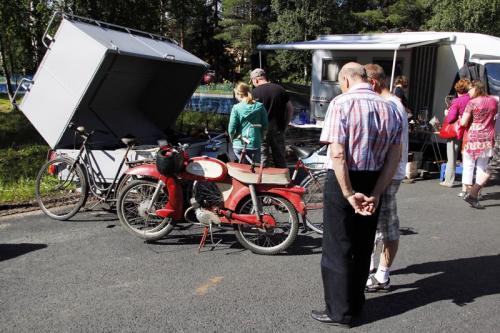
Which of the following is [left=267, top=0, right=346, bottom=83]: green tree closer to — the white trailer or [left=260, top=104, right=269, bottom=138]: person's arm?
the white trailer

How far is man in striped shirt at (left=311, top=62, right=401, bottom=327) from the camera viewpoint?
3.15 meters

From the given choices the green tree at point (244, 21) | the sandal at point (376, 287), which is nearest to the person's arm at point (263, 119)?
the sandal at point (376, 287)

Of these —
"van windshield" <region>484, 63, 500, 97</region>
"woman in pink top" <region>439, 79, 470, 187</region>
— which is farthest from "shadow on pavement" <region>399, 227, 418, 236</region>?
"van windshield" <region>484, 63, 500, 97</region>

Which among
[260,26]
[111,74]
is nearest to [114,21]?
[111,74]

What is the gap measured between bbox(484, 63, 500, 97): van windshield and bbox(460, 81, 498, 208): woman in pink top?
3919mm

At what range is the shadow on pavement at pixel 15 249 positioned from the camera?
191 inches

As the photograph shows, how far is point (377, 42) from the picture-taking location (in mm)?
11602

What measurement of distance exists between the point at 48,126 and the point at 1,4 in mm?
8777

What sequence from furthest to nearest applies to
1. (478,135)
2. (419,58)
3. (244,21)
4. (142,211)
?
(244,21)
(419,58)
(478,135)
(142,211)

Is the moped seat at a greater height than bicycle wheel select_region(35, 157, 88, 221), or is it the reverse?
the moped seat

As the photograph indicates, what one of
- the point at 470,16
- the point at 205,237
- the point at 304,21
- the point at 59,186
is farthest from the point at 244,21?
the point at 205,237

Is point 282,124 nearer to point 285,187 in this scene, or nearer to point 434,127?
point 285,187

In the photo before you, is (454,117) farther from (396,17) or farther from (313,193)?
(396,17)

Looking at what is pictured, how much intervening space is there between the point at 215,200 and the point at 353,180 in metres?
2.01
